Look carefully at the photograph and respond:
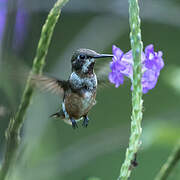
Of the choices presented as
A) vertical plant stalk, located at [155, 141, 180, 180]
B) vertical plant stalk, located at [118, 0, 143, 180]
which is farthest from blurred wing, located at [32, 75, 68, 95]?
vertical plant stalk, located at [155, 141, 180, 180]

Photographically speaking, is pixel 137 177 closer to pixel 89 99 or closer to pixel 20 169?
pixel 89 99

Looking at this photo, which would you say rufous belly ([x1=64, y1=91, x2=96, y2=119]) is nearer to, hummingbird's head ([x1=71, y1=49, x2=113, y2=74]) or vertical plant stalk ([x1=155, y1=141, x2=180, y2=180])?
hummingbird's head ([x1=71, y1=49, x2=113, y2=74])

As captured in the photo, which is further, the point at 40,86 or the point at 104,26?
the point at 104,26

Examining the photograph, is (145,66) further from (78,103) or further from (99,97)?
(99,97)

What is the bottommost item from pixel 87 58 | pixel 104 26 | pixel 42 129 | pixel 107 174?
pixel 107 174

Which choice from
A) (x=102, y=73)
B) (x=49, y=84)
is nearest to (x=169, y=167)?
(x=49, y=84)

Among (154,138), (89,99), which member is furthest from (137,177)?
(89,99)

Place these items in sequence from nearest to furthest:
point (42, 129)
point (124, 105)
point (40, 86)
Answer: point (40, 86) → point (42, 129) → point (124, 105)
